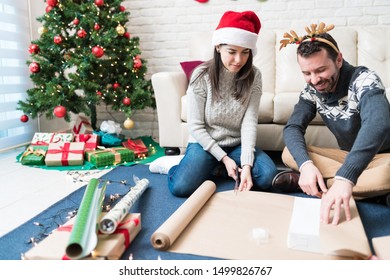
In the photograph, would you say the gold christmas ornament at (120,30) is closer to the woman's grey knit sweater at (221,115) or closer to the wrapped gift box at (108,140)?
the wrapped gift box at (108,140)

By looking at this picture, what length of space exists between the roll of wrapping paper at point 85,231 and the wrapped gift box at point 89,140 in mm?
1269

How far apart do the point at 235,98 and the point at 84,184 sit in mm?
901

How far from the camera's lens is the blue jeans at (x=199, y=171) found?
1.65 metres

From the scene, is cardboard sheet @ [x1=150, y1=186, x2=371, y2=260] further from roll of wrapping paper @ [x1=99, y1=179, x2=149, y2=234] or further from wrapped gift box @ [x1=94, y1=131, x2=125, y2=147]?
wrapped gift box @ [x1=94, y1=131, x2=125, y2=147]

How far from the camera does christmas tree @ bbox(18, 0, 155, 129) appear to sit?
8.53ft

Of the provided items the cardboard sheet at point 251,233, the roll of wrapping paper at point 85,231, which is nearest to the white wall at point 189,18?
the cardboard sheet at point 251,233

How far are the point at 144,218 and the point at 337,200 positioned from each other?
2.33 feet

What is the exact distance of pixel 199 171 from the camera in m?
1.69

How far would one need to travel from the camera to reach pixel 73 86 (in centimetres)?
259

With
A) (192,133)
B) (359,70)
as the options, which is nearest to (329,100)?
(359,70)

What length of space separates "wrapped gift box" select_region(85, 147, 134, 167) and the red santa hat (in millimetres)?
1033

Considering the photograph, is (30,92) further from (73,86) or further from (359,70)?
(359,70)

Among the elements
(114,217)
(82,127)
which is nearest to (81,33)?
(82,127)

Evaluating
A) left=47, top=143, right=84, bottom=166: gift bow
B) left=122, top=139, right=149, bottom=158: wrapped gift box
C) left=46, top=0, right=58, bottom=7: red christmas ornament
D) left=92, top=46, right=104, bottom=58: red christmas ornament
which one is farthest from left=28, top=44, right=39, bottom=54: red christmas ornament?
left=122, top=139, right=149, bottom=158: wrapped gift box
